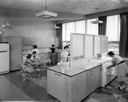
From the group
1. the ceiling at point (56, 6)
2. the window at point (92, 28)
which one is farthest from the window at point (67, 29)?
the ceiling at point (56, 6)

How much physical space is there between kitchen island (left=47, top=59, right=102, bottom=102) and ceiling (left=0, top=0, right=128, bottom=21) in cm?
197

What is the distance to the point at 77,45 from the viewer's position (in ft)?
9.53

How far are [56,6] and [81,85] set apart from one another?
10.6 feet

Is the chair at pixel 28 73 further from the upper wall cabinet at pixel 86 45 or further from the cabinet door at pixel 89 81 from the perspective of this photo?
the cabinet door at pixel 89 81

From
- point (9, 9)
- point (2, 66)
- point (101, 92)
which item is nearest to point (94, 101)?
point (101, 92)

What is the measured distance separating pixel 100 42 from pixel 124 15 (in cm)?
174

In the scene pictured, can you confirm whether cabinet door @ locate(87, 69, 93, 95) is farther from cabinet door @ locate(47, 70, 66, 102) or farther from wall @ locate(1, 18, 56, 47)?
wall @ locate(1, 18, 56, 47)

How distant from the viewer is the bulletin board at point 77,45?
276 cm

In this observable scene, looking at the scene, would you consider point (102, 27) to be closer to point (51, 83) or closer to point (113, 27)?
point (113, 27)

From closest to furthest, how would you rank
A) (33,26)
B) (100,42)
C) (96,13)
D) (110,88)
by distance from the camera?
(110,88) < (100,42) < (96,13) < (33,26)

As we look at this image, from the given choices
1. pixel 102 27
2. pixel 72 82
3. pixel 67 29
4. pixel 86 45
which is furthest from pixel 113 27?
pixel 72 82

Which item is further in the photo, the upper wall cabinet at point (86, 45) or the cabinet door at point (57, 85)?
the upper wall cabinet at point (86, 45)

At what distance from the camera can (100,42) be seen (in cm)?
410

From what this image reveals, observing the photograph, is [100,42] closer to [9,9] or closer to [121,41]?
[121,41]
